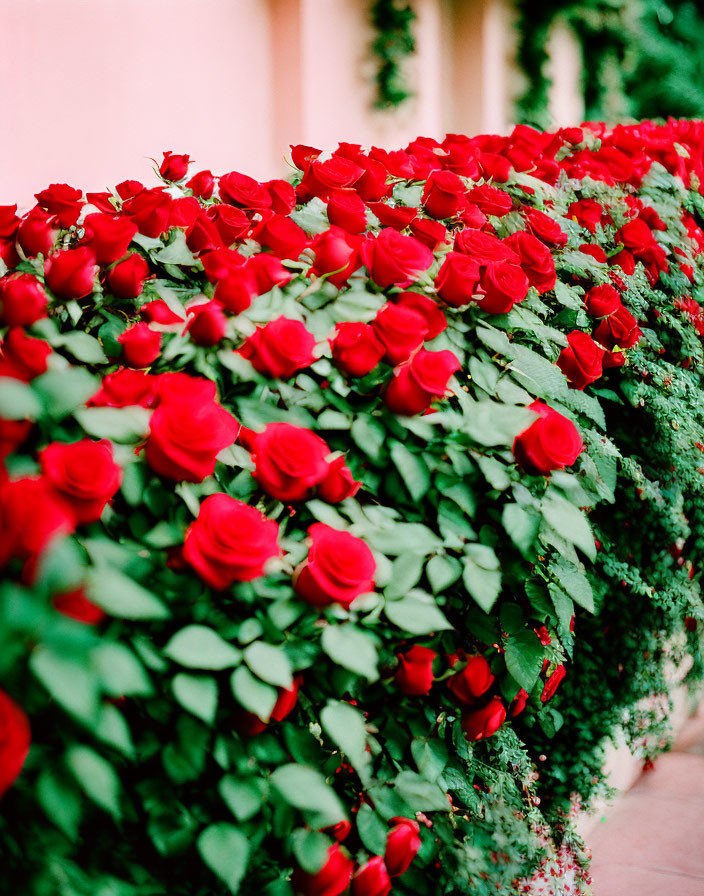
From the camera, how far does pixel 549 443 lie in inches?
49.6

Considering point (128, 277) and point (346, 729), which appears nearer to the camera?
point (346, 729)

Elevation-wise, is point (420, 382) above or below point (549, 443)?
above

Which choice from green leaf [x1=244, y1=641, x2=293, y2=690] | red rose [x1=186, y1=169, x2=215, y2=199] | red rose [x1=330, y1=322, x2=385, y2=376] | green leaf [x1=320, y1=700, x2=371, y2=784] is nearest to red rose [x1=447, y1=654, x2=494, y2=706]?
green leaf [x1=320, y1=700, x2=371, y2=784]

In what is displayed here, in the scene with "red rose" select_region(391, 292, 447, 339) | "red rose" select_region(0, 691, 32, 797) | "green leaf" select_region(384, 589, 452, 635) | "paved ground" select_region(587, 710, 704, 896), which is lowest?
"paved ground" select_region(587, 710, 704, 896)

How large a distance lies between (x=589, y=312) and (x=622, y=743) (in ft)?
5.20

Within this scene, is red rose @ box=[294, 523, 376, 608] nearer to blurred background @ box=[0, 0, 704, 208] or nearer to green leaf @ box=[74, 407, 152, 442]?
green leaf @ box=[74, 407, 152, 442]

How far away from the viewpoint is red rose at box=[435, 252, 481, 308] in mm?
1414

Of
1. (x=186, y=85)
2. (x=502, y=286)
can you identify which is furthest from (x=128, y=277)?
(x=186, y=85)

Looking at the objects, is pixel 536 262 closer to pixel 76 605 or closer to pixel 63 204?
pixel 63 204

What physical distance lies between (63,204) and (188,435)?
1.01 metres

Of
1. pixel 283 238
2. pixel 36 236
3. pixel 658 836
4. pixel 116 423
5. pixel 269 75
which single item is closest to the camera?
pixel 116 423

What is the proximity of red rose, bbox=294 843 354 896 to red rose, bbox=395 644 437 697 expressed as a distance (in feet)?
0.81

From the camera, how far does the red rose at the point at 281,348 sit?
1.21 m

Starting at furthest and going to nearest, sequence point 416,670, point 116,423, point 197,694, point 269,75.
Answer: point 269,75, point 416,670, point 116,423, point 197,694
